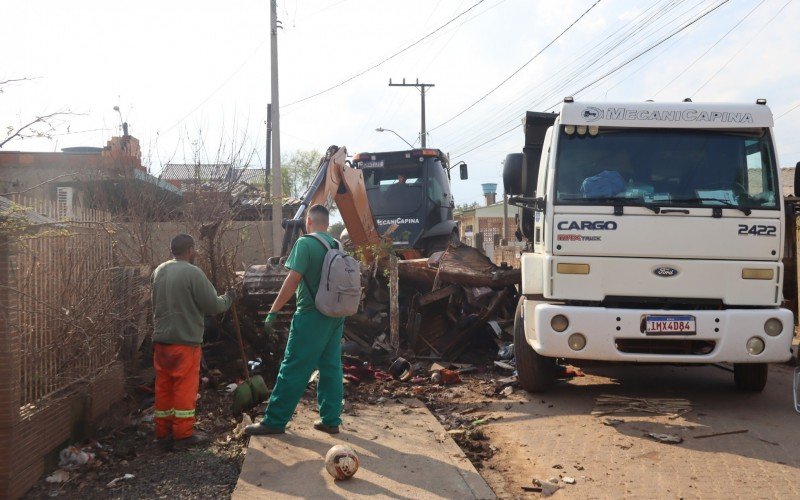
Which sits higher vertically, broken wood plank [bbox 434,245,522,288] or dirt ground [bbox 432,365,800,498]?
broken wood plank [bbox 434,245,522,288]

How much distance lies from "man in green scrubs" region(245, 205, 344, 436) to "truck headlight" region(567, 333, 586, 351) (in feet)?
7.02

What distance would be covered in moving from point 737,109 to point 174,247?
5.11m

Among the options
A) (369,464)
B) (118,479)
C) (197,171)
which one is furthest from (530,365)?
(197,171)

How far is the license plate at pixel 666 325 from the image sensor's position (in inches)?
251

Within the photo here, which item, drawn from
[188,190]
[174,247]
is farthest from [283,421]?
[188,190]

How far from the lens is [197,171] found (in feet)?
37.1

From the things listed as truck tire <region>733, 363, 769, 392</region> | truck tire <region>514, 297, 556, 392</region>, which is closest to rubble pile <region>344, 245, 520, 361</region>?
truck tire <region>514, 297, 556, 392</region>

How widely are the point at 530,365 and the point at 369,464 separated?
280 centimetres

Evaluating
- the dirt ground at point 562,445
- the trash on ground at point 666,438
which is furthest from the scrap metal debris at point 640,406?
the trash on ground at point 666,438

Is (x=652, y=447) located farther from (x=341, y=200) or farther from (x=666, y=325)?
(x=341, y=200)

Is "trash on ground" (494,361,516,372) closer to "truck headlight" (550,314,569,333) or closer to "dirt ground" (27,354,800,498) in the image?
"dirt ground" (27,354,800,498)

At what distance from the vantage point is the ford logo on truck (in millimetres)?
6445

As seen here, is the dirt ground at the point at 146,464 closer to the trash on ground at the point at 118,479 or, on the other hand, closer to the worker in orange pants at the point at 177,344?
the trash on ground at the point at 118,479

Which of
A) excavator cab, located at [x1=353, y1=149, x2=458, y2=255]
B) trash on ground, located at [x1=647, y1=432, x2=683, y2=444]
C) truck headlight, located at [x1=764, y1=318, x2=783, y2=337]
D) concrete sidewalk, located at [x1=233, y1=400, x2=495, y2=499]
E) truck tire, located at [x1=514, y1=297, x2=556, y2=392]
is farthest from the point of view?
excavator cab, located at [x1=353, y1=149, x2=458, y2=255]
